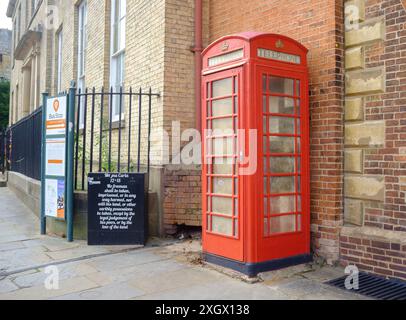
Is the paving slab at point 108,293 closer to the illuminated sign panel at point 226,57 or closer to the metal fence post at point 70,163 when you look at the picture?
the metal fence post at point 70,163

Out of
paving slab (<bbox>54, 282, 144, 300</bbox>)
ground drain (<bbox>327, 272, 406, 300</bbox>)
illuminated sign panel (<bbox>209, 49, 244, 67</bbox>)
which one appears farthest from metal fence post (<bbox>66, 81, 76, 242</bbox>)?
ground drain (<bbox>327, 272, 406, 300</bbox>)

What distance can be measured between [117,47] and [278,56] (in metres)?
5.99

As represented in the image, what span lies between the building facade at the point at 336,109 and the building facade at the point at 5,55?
119 feet

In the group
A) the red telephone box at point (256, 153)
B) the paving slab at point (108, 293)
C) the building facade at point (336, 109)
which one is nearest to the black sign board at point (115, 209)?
the building facade at point (336, 109)

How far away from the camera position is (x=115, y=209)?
6.67 m

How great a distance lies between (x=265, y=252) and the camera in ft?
16.7

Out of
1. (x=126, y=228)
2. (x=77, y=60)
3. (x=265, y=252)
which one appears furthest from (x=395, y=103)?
(x=77, y=60)

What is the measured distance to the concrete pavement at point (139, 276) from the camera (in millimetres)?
4551

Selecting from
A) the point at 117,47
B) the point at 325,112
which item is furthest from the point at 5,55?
the point at 325,112

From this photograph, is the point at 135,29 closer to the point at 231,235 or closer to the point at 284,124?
the point at 284,124

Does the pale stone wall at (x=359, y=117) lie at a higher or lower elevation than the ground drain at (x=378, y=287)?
higher

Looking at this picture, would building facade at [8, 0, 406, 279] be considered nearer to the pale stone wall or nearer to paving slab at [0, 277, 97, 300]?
the pale stone wall

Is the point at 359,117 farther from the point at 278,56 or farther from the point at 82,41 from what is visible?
the point at 82,41
